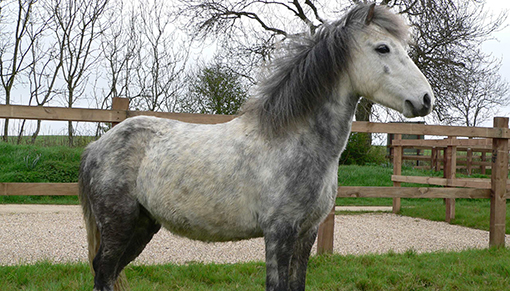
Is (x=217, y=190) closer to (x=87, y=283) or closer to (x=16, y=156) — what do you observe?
(x=87, y=283)

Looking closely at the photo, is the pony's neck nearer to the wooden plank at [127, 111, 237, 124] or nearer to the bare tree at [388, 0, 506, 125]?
the wooden plank at [127, 111, 237, 124]

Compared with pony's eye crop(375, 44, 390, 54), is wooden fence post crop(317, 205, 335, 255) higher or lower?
lower

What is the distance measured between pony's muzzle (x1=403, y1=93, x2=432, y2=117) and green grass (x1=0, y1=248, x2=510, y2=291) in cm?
213

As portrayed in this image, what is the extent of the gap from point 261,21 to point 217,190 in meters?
14.7

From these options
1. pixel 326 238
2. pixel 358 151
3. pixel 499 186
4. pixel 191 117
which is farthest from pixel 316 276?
pixel 358 151

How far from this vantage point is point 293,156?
6.91 ft

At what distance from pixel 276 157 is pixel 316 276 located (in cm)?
225

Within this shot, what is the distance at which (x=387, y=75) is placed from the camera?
2121mm

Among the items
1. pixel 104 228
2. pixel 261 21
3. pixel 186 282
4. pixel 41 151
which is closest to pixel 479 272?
pixel 186 282

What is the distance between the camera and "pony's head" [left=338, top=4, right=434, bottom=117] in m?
2.06

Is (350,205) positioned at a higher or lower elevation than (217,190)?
lower

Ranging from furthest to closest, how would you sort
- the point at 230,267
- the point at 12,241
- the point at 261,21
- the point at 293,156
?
1. the point at 261,21
2. the point at 12,241
3. the point at 230,267
4. the point at 293,156

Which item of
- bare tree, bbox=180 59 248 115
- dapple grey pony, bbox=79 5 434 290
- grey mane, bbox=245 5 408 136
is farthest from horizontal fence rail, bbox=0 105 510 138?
Result: bare tree, bbox=180 59 248 115

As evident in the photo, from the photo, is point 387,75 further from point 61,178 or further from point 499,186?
point 61,178
